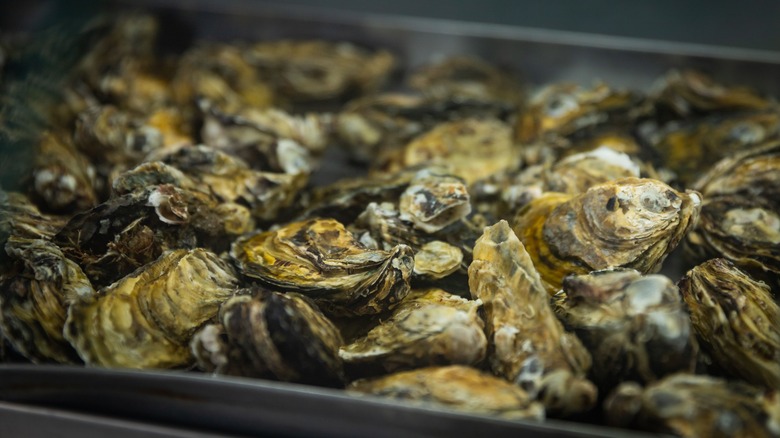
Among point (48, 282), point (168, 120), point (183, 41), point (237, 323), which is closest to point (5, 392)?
point (48, 282)

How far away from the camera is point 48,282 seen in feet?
2.01

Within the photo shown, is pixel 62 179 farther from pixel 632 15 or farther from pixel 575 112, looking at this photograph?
pixel 632 15

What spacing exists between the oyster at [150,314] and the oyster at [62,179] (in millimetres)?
140

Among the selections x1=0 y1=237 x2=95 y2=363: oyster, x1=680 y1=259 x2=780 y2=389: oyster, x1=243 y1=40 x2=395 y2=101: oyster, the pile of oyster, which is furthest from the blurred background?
x1=680 y1=259 x2=780 y2=389: oyster

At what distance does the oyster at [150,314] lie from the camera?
0.57 meters

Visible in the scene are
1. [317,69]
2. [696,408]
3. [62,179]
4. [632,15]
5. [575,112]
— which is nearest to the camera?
[696,408]

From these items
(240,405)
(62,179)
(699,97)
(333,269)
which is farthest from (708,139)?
(62,179)

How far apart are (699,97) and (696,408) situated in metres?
0.54

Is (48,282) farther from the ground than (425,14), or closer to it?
closer to it

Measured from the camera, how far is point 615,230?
2.00 feet

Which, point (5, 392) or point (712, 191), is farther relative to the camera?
point (712, 191)

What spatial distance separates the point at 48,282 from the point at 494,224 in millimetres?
422

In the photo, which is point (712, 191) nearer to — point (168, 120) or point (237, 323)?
point (237, 323)

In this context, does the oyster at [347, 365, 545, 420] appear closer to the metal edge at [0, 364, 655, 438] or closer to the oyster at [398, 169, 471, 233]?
the metal edge at [0, 364, 655, 438]
